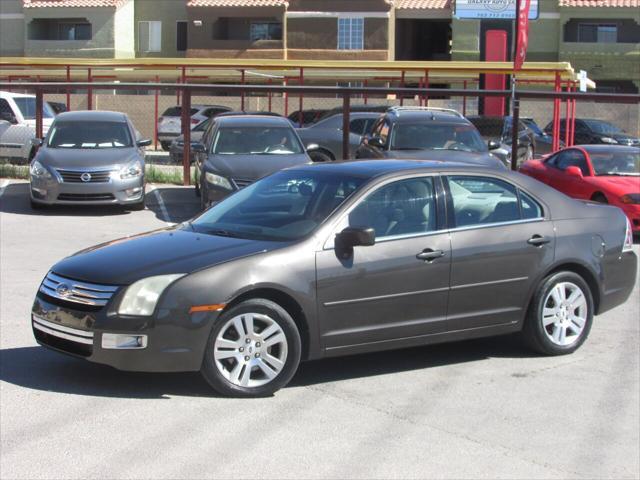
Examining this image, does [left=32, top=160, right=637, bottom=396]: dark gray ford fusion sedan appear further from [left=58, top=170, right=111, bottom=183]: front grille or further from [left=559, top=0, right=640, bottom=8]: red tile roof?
[left=559, top=0, right=640, bottom=8]: red tile roof

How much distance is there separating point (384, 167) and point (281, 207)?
0.84 m

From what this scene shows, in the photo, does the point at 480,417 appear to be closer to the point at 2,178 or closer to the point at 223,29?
the point at 2,178

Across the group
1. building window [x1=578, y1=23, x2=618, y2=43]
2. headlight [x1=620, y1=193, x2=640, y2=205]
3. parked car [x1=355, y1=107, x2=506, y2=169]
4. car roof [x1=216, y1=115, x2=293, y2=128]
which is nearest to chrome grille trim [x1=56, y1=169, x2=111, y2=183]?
car roof [x1=216, y1=115, x2=293, y2=128]

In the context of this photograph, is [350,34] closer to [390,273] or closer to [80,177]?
[80,177]

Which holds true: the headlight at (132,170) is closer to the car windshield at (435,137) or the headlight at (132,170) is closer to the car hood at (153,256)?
the car windshield at (435,137)

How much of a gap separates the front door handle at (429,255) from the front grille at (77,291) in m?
2.14

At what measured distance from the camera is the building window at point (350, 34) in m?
49.9

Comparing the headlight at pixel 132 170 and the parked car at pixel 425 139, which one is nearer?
the parked car at pixel 425 139

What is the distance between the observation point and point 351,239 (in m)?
6.56

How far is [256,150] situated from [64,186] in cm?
308

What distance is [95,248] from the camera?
279 inches

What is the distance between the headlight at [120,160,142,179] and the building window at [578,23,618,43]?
37.2 m

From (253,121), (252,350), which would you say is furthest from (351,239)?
(253,121)

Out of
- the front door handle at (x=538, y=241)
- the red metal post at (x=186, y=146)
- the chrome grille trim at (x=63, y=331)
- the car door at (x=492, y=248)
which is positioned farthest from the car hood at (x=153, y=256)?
the red metal post at (x=186, y=146)
